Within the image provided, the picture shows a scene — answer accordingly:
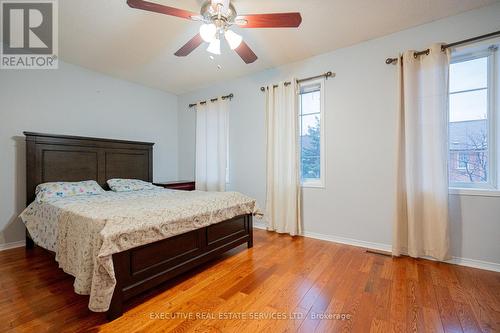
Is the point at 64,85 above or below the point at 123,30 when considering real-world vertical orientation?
below

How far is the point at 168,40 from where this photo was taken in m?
2.78

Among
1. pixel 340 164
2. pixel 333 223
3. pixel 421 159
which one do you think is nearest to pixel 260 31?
pixel 340 164

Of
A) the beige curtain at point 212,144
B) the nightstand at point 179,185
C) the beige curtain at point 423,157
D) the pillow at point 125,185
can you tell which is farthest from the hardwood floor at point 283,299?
the beige curtain at point 212,144

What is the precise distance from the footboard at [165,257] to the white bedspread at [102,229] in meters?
0.08

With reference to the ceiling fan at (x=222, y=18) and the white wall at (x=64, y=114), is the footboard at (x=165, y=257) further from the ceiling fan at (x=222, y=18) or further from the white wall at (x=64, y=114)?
the white wall at (x=64, y=114)

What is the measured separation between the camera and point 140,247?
1763mm

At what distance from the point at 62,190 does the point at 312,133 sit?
3.36 metres

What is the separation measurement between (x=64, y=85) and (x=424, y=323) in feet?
15.8

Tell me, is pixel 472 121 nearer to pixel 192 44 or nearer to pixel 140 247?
pixel 192 44

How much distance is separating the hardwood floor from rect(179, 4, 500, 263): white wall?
412 millimetres

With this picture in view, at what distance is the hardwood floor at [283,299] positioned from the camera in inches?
60.3

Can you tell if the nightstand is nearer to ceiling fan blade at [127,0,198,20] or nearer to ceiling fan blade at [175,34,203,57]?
ceiling fan blade at [175,34,203,57]

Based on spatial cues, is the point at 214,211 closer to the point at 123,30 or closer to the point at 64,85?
the point at 123,30

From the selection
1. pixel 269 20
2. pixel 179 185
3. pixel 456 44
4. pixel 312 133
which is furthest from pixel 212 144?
pixel 456 44
